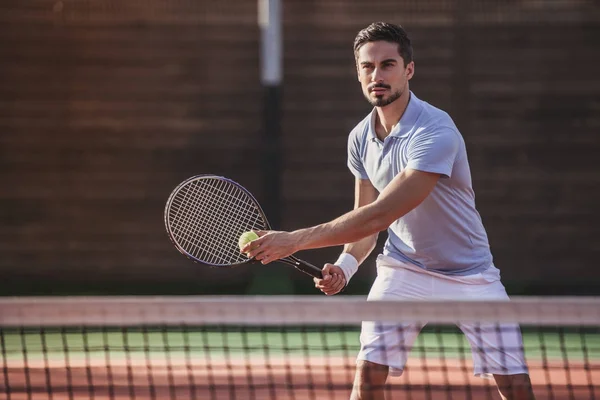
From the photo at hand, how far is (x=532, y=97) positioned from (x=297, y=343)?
118 inches

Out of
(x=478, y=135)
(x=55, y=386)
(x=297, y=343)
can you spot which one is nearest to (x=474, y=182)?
(x=478, y=135)

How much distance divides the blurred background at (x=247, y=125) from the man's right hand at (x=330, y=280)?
4.50 meters

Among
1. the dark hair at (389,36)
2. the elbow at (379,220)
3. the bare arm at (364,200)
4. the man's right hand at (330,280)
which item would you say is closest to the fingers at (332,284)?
the man's right hand at (330,280)

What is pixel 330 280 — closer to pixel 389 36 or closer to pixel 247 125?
pixel 389 36

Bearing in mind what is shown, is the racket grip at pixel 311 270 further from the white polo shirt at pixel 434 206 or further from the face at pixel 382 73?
the face at pixel 382 73

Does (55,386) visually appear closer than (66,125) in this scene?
Yes

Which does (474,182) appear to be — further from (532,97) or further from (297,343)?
(297,343)

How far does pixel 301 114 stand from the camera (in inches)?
326

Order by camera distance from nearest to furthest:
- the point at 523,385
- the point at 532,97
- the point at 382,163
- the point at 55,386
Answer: the point at 523,385, the point at 382,163, the point at 55,386, the point at 532,97

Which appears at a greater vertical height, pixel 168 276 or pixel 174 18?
pixel 174 18

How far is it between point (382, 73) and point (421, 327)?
2.76 feet

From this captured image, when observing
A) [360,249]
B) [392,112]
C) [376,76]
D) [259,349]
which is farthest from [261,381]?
[376,76]

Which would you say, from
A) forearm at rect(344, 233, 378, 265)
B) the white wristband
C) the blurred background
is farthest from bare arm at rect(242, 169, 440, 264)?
the blurred background

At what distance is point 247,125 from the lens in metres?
8.30
